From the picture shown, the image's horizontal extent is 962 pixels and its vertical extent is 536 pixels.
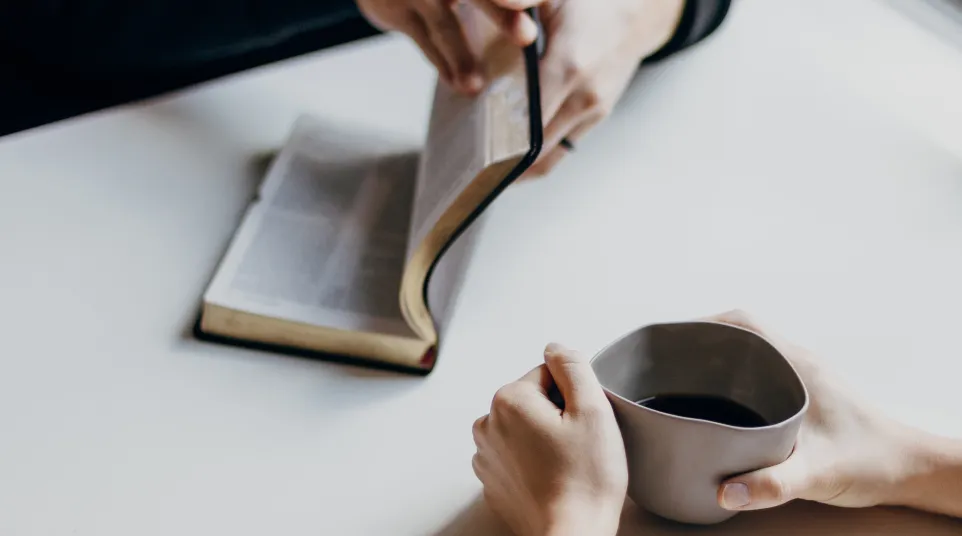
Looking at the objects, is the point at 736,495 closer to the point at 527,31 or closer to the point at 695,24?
the point at 527,31

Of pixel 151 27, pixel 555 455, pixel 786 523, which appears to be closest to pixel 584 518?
pixel 555 455

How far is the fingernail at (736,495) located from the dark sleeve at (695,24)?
565mm

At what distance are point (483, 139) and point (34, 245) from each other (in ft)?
1.17

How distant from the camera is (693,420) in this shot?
18.2 inches

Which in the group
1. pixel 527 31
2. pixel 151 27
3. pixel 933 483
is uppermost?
pixel 527 31

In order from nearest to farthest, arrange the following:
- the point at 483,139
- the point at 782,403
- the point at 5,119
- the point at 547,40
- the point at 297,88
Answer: the point at 782,403
the point at 483,139
the point at 547,40
the point at 297,88
the point at 5,119

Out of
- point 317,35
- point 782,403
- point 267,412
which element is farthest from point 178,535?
point 317,35

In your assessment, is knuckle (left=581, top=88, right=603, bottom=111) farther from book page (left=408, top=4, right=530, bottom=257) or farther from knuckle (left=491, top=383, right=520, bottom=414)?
knuckle (left=491, top=383, right=520, bottom=414)

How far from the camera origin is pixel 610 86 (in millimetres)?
821

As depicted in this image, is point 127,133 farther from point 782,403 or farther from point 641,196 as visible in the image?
point 782,403

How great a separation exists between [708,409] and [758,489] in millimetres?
62

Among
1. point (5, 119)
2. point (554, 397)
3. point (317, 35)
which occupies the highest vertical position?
point (554, 397)

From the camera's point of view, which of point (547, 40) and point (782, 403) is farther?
point (547, 40)

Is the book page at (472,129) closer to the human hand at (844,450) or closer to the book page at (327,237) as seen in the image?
the book page at (327,237)
